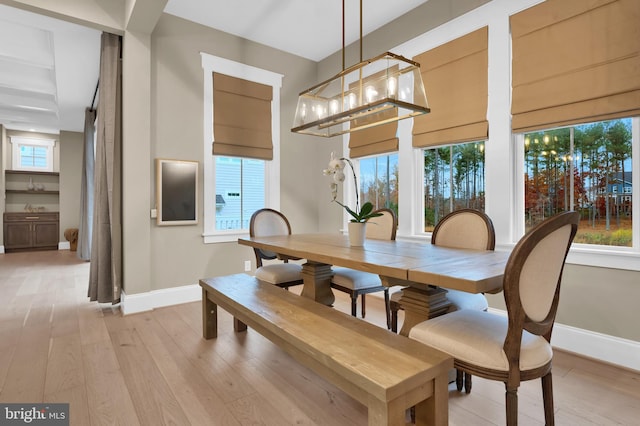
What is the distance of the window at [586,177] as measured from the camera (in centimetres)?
237

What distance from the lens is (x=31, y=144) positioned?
827 cm

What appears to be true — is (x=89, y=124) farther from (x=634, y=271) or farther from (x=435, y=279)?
(x=634, y=271)

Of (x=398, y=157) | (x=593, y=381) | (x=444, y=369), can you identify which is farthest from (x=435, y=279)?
(x=398, y=157)

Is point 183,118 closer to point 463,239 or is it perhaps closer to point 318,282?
point 318,282

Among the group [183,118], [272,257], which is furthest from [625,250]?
[183,118]

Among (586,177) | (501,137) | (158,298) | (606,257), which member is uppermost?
(501,137)

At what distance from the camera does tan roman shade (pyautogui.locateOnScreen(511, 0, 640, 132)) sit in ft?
7.22

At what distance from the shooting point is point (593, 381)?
6.68ft

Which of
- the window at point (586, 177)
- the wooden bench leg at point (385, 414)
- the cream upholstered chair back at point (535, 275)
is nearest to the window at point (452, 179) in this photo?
the window at point (586, 177)

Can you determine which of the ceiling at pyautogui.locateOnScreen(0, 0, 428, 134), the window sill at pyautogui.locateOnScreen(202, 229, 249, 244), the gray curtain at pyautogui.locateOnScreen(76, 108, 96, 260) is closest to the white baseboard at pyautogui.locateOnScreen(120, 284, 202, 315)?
the window sill at pyautogui.locateOnScreen(202, 229, 249, 244)

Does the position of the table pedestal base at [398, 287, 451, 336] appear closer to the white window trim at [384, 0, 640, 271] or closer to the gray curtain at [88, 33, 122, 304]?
the white window trim at [384, 0, 640, 271]

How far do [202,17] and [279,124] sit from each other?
146 cm

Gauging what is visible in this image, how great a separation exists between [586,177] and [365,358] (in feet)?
7.92

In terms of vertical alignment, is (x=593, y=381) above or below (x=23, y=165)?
below
